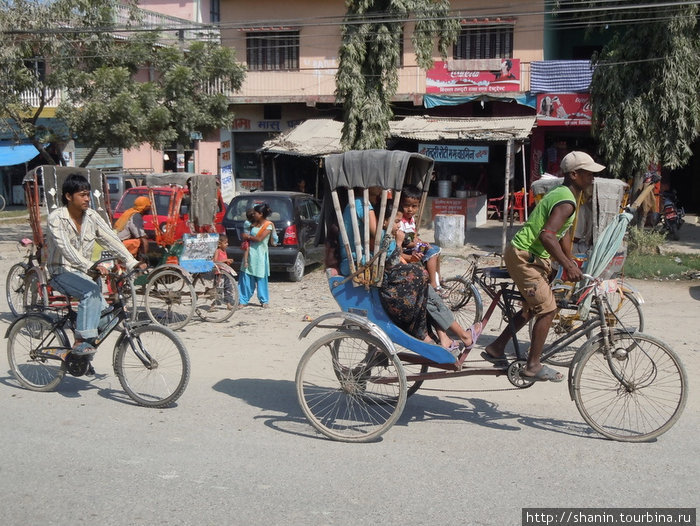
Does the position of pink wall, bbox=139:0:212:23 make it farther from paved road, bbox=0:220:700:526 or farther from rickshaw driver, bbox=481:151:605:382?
rickshaw driver, bbox=481:151:605:382

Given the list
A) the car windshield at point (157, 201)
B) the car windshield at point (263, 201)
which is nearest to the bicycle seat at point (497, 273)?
the car windshield at point (263, 201)

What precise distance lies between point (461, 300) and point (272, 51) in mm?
18731

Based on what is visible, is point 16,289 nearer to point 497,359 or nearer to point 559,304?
point 497,359

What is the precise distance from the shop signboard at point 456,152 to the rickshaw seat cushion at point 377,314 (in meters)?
14.2

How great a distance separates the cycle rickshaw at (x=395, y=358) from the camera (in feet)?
16.6

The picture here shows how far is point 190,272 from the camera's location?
31.9 ft

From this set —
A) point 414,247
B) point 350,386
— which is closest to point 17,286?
point 414,247

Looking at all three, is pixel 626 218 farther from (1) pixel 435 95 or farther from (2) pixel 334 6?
(2) pixel 334 6

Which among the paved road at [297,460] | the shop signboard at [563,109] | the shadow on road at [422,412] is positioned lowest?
the shadow on road at [422,412]

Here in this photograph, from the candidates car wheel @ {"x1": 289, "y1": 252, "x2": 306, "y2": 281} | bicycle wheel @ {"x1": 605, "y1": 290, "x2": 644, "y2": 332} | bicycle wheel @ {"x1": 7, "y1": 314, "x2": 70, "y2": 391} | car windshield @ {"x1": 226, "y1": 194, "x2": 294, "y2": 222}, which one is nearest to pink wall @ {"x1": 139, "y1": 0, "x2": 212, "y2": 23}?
car windshield @ {"x1": 226, "y1": 194, "x2": 294, "y2": 222}

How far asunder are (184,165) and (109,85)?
14.1m

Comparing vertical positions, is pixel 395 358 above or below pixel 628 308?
above

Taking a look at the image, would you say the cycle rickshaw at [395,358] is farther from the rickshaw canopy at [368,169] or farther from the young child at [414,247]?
the young child at [414,247]

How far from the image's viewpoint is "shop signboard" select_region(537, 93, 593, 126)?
2059 centimetres
